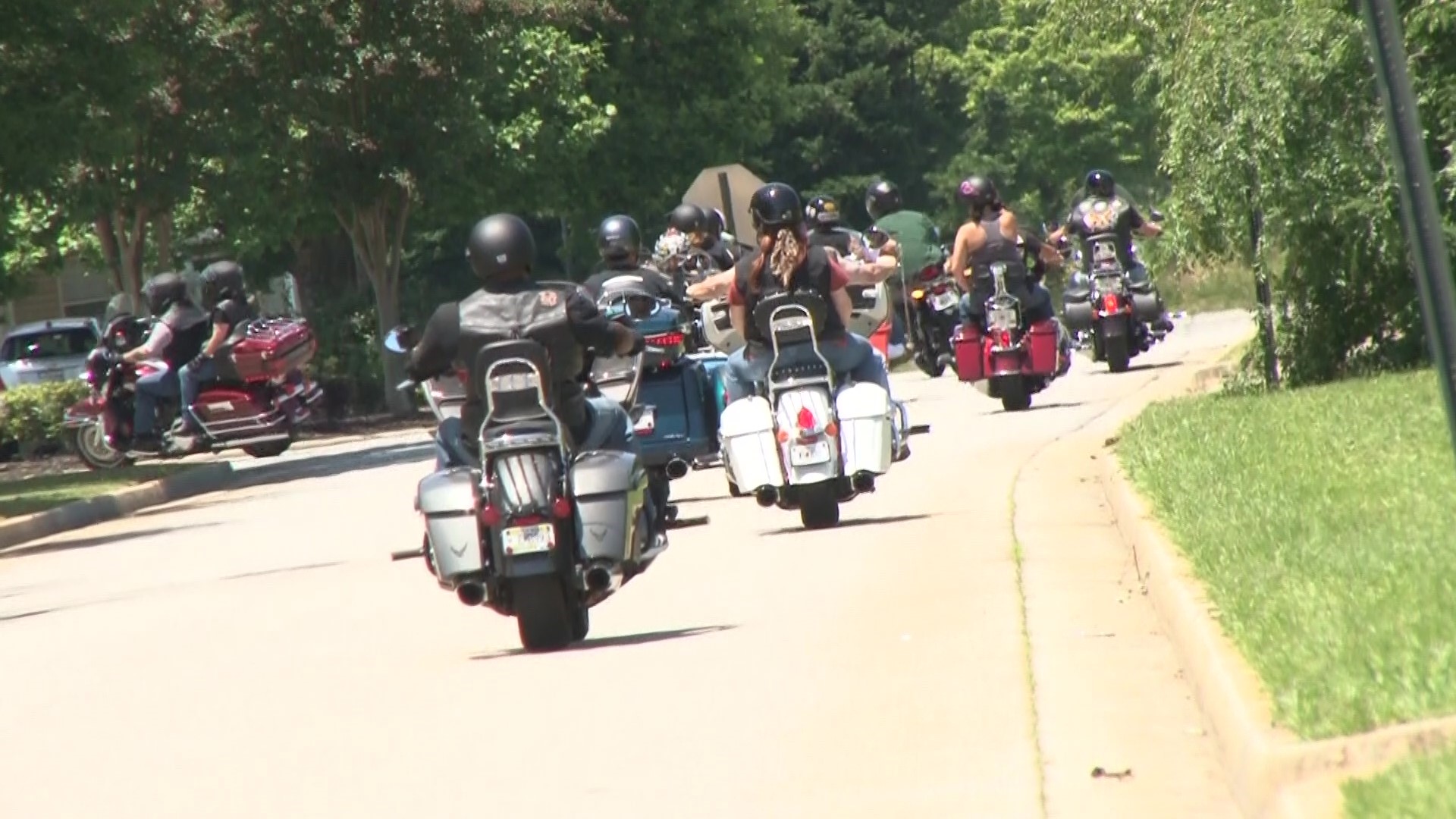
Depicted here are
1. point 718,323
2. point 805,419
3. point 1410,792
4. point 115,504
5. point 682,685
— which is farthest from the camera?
point 115,504

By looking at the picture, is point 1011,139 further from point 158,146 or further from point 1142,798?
point 1142,798

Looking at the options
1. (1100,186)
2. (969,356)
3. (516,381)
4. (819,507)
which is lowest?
(819,507)

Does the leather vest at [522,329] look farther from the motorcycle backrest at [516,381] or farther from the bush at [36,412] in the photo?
the bush at [36,412]

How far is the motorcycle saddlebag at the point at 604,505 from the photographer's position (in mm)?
10602

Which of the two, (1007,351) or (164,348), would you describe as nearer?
(1007,351)

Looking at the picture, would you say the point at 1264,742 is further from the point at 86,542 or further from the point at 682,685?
the point at 86,542

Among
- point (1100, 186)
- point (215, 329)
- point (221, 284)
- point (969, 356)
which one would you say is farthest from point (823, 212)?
point (221, 284)

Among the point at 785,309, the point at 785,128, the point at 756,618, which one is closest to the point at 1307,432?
the point at 785,309

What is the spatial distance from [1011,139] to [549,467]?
67458mm

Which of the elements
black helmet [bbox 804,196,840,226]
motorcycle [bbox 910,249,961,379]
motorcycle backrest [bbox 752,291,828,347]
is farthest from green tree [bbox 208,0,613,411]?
motorcycle backrest [bbox 752,291,828,347]

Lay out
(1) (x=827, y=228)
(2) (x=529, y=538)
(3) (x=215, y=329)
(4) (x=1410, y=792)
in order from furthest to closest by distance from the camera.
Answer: (3) (x=215, y=329) < (1) (x=827, y=228) < (2) (x=529, y=538) < (4) (x=1410, y=792)

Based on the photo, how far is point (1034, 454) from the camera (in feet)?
59.5

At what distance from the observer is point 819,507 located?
14695mm

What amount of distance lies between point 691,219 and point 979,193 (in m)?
3.71
